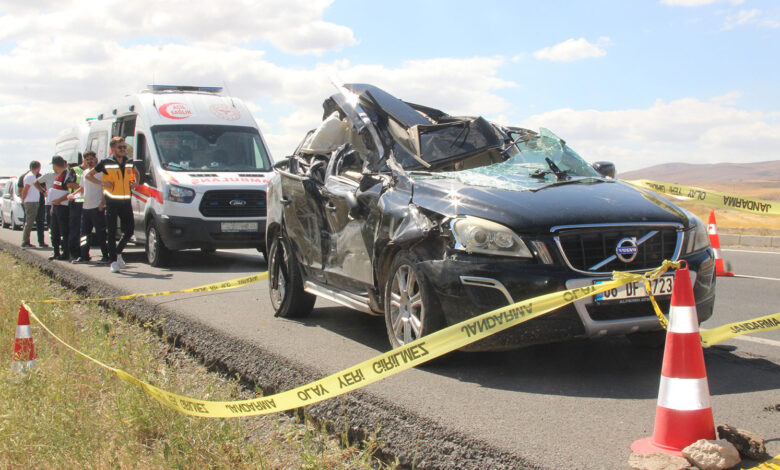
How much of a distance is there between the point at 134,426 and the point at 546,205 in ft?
9.02

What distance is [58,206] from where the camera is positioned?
15.0 meters

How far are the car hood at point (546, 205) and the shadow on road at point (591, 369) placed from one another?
2.97ft

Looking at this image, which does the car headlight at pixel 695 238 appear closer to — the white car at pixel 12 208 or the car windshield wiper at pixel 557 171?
the car windshield wiper at pixel 557 171

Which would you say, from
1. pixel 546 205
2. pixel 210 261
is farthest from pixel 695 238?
pixel 210 261

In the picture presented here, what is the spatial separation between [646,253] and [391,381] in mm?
1717

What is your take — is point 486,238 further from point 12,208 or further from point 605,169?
point 12,208

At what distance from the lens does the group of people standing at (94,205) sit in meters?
12.9

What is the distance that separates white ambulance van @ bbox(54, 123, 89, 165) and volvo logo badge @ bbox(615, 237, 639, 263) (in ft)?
53.8

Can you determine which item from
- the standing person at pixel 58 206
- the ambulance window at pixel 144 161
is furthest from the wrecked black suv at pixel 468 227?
the standing person at pixel 58 206

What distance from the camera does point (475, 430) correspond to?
385 cm

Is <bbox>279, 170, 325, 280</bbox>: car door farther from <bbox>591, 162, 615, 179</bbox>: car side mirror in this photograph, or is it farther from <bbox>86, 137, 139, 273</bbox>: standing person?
<bbox>86, 137, 139, 273</bbox>: standing person

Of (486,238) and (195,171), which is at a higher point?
(486,238)

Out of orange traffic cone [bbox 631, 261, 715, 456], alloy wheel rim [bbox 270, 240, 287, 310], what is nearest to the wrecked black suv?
alloy wheel rim [bbox 270, 240, 287, 310]

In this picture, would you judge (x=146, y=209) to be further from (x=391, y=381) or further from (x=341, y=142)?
(x=391, y=381)
